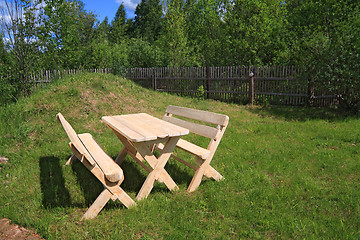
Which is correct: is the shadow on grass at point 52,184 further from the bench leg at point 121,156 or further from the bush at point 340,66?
the bush at point 340,66

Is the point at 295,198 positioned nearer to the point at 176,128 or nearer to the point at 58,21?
the point at 176,128

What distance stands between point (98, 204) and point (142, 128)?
106 centimetres

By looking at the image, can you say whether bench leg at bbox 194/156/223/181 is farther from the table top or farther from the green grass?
the table top

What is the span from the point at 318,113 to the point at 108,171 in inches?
324

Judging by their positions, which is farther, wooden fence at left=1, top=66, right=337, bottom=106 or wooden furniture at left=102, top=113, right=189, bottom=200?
wooden fence at left=1, top=66, right=337, bottom=106

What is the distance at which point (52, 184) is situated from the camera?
151 inches

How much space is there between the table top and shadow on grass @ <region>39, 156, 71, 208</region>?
1.15 metres

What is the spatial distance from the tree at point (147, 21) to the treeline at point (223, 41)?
67.0 ft

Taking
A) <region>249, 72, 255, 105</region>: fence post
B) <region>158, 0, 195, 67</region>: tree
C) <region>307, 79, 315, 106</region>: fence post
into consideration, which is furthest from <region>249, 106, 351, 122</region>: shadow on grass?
<region>158, 0, 195, 67</region>: tree

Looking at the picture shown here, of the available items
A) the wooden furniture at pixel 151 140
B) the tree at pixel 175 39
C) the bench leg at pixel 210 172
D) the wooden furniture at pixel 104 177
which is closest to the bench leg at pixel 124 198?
the wooden furniture at pixel 104 177

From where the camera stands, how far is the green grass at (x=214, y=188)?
283 cm

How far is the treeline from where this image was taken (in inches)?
325

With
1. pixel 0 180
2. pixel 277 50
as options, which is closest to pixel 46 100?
pixel 0 180

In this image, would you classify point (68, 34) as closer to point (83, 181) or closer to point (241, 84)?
point (241, 84)
